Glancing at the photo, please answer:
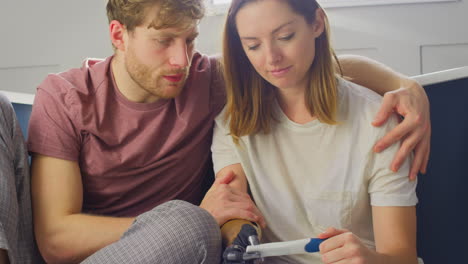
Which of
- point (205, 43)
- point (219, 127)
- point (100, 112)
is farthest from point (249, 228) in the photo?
point (205, 43)

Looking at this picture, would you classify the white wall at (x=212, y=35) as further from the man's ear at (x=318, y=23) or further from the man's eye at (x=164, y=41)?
the man's ear at (x=318, y=23)

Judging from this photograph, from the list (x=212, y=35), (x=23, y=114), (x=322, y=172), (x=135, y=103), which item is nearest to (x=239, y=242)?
(x=322, y=172)

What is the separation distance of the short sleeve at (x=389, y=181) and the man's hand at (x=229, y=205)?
227mm

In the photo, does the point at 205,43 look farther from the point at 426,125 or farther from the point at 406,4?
the point at 426,125

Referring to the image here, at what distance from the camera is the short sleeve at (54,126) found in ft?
4.16

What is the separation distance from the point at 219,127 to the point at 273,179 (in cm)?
18

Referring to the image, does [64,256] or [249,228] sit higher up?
[249,228]

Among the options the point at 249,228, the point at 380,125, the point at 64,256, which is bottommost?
the point at 64,256

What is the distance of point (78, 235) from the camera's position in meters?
1.24

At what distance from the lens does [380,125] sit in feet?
3.66

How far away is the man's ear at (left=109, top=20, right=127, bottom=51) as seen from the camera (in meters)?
Result: 1.40

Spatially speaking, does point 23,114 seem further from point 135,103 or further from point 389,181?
point 389,181

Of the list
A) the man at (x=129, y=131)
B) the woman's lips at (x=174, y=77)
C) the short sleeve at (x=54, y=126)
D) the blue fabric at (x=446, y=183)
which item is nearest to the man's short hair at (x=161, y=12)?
the man at (x=129, y=131)

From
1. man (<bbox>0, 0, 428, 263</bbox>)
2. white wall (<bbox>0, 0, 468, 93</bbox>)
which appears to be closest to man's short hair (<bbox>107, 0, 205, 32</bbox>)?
man (<bbox>0, 0, 428, 263</bbox>)
